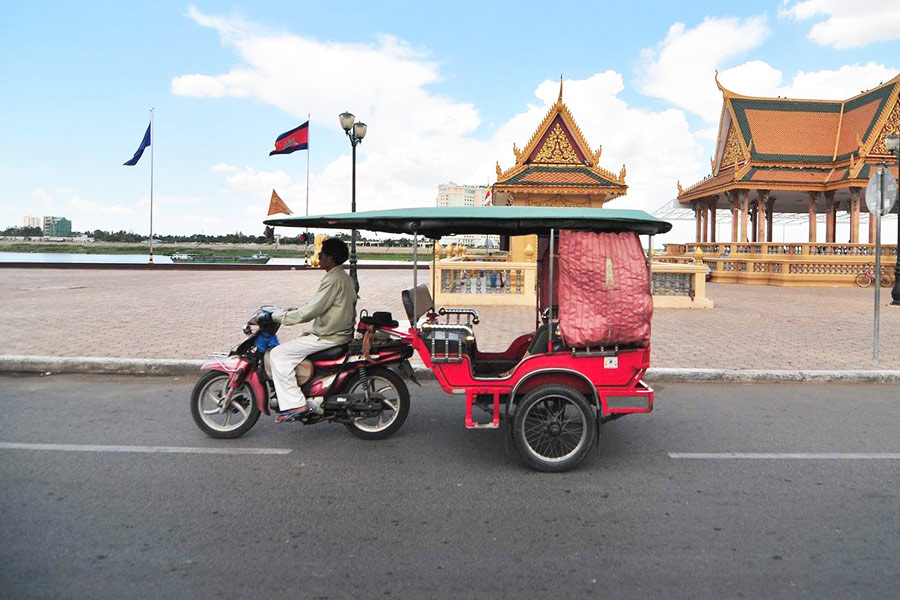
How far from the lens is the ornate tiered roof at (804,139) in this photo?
89.1ft

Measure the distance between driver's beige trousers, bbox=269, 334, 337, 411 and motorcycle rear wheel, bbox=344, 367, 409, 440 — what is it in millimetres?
478

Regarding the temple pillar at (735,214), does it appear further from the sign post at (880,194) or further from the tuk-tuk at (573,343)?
the tuk-tuk at (573,343)

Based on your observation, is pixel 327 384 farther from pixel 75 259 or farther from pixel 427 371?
pixel 75 259

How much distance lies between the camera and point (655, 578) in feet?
10.1

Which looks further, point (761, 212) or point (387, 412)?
point (761, 212)

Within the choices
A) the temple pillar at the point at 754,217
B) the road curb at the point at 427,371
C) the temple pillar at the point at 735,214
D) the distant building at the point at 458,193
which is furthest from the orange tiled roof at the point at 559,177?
the distant building at the point at 458,193

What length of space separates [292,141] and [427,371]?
21.9 meters

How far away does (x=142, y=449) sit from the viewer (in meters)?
4.97

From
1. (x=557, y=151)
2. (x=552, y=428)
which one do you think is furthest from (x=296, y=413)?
(x=557, y=151)

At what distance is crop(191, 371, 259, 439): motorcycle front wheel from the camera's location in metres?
5.21

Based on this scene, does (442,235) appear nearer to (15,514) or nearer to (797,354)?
(15,514)

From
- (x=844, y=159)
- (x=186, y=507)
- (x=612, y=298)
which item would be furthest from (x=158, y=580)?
(x=844, y=159)

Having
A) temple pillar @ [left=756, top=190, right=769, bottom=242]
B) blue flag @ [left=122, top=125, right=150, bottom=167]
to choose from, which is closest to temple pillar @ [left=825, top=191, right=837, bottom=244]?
temple pillar @ [left=756, top=190, right=769, bottom=242]

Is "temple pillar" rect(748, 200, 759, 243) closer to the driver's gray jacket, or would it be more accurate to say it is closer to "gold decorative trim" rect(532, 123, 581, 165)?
"gold decorative trim" rect(532, 123, 581, 165)
